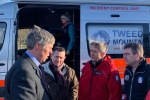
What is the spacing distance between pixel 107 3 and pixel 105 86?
5.90ft

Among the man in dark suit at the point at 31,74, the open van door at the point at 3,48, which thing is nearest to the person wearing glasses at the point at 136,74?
the man in dark suit at the point at 31,74

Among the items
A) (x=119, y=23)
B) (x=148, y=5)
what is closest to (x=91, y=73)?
(x=119, y=23)

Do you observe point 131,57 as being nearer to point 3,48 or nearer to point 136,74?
point 136,74

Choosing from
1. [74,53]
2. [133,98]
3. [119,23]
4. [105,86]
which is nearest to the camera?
[133,98]

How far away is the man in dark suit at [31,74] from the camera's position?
2.14 metres

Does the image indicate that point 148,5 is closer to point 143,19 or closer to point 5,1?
point 143,19

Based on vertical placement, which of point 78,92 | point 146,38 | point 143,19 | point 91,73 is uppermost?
point 143,19

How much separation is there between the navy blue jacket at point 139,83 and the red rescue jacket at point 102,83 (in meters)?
0.22

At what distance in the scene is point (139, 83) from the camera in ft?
10.4

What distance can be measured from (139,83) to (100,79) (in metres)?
0.54

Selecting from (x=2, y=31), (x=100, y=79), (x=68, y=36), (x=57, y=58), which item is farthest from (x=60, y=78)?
(x=68, y=36)

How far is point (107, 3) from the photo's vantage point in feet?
15.7

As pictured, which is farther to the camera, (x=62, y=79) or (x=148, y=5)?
(x=148, y=5)

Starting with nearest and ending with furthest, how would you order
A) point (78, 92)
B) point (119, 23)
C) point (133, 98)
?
point (133, 98)
point (78, 92)
point (119, 23)
